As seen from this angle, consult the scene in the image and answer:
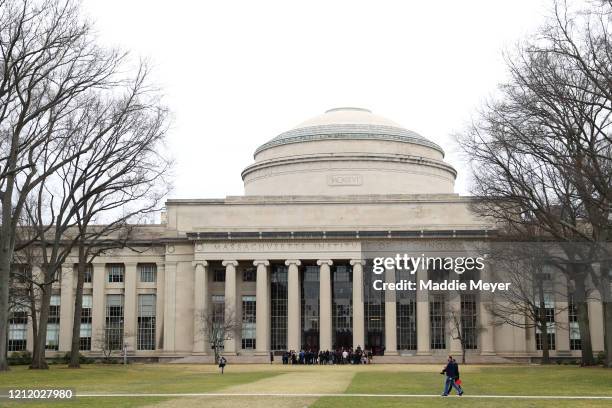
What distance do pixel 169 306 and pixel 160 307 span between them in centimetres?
153

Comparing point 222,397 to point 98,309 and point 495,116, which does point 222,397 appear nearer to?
point 495,116

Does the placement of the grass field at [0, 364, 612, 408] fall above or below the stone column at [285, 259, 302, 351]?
below

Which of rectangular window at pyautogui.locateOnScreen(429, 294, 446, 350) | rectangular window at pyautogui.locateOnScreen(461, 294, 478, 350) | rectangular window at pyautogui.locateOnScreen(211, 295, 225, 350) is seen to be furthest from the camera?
rectangular window at pyautogui.locateOnScreen(429, 294, 446, 350)

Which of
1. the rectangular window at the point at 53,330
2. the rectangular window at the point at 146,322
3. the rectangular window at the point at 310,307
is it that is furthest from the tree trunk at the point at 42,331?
the rectangular window at the point at 310,307

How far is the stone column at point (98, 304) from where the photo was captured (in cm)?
8856

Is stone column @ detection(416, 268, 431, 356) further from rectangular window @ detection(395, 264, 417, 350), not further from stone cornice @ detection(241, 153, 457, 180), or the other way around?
stone cornice @ detection(241, 153, 457, 180)

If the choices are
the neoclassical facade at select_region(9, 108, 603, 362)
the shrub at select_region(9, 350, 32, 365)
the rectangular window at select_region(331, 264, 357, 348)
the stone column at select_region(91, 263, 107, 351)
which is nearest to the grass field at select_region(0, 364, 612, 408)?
the shrub at select_region(9, 350, 32, 365)

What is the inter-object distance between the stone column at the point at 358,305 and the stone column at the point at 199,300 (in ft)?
47.5

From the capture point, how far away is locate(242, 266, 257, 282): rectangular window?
89.9m

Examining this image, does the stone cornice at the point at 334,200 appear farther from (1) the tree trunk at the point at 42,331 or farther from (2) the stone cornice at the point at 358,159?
(1) the tree trunk at the point at 42,331

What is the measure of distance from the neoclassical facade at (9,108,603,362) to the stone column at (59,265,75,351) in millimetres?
101

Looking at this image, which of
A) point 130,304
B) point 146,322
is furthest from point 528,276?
point 130,304

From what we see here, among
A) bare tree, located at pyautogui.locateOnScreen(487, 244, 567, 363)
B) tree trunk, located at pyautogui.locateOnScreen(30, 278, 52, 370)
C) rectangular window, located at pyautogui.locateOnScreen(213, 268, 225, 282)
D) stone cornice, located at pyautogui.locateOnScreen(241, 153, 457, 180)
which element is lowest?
tree trunk, located at pyautogui.locateOnScreen(30, 278, 52, 370)

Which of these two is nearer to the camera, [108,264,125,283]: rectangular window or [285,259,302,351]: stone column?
[285,259,302,351]: stone column
